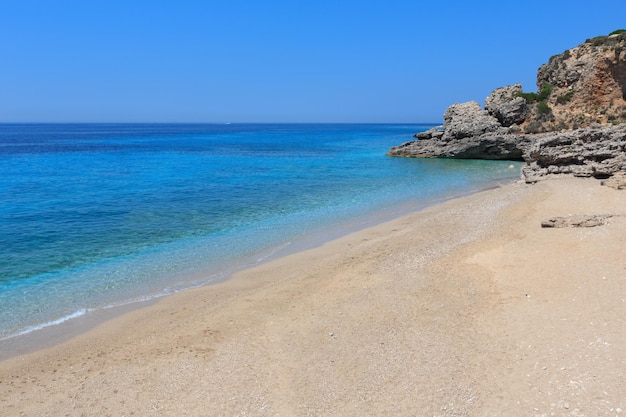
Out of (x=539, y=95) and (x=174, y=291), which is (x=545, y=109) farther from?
(x=174, y=291)

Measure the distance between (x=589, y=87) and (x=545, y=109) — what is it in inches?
167

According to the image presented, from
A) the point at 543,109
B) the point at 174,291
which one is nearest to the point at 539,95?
the point at 543,109

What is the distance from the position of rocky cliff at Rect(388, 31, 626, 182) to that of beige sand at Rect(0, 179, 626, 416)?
30.3m

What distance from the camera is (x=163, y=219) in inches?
884

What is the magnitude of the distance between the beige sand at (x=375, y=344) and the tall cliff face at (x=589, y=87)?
35200 millimetres

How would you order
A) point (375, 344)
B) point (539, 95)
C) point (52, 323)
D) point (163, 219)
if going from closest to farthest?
point (375, 344) → point (52, 323) → point (163, 219) → point (539, 95)

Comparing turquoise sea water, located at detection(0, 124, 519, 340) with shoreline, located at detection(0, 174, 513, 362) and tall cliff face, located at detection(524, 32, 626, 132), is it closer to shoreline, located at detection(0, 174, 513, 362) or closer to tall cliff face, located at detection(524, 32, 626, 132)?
shoreline, located at detection(0, 174, 513, 362)

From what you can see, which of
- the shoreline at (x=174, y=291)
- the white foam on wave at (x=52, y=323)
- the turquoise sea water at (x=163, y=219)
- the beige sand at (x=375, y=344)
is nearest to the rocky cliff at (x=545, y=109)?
the turquoise sea water at (x=163, y=219)

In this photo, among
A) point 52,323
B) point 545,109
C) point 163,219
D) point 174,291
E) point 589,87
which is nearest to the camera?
point 52,323

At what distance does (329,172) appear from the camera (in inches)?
1655

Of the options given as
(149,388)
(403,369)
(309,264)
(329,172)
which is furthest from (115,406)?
(329,172)

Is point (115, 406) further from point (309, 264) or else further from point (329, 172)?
point (329, 172)

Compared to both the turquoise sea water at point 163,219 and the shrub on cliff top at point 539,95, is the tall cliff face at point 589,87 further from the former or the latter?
the turquoise sea water at point 163,219

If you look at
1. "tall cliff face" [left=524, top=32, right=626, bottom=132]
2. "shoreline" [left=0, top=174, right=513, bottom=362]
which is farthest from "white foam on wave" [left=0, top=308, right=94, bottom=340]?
"tall cliff face" [left=524, top=32, right=626, bottom=132]
